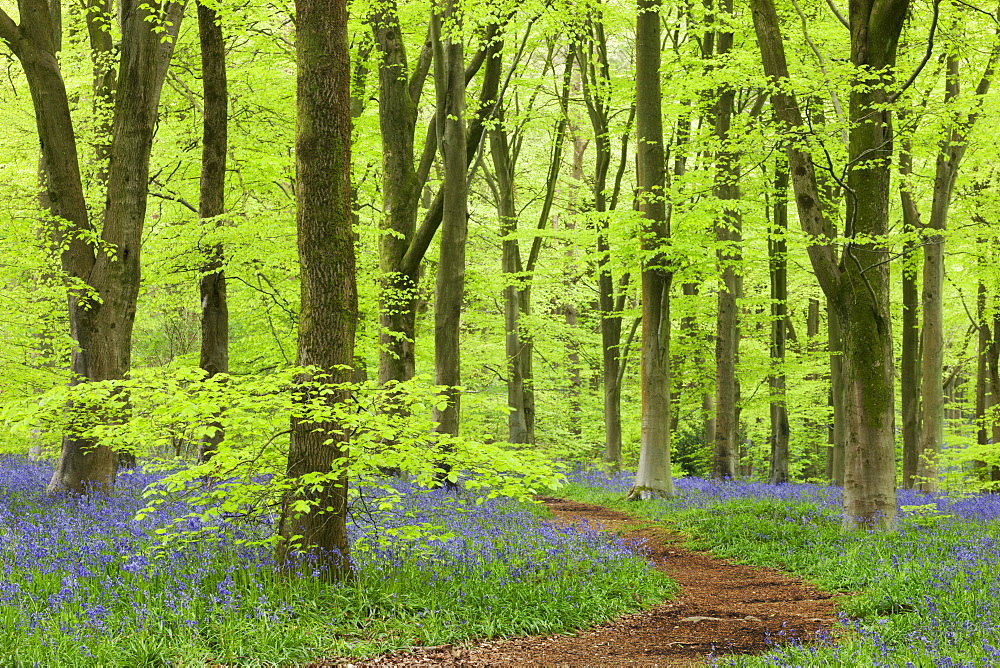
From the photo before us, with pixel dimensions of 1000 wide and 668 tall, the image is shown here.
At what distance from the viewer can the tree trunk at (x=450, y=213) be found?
531 inches

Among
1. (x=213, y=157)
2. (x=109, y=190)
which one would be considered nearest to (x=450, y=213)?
(x=213, y=157)

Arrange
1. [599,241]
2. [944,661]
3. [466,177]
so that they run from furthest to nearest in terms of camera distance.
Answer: [599,241], [466,177], [944,661]

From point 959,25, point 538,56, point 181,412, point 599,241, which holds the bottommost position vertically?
point 181,412

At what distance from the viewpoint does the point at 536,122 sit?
22484 millimetres

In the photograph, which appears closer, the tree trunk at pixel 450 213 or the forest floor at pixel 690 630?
the forest floor at pixel 690 630

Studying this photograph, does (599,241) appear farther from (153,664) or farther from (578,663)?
(153,664)

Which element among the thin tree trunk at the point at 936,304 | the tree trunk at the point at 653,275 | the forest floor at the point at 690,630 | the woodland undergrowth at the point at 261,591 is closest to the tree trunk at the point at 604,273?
the tree trunk at the point at 653,275

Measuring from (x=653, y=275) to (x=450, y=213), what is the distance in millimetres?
3989

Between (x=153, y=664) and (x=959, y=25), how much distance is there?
44.8ft

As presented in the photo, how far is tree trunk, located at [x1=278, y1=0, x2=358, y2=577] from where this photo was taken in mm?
6109

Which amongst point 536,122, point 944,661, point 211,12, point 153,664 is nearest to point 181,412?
point 153,664

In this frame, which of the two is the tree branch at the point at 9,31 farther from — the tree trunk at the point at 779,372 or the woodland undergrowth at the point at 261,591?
the tree trunk at the point at 779,372

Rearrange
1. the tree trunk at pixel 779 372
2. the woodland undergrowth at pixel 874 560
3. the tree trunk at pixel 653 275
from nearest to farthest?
the woodland undergrowth at pixel 874 560 → the tree trunk at pixel 653 275 → the tree trunk at pixel 779 372

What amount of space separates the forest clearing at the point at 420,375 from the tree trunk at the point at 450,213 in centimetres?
7
